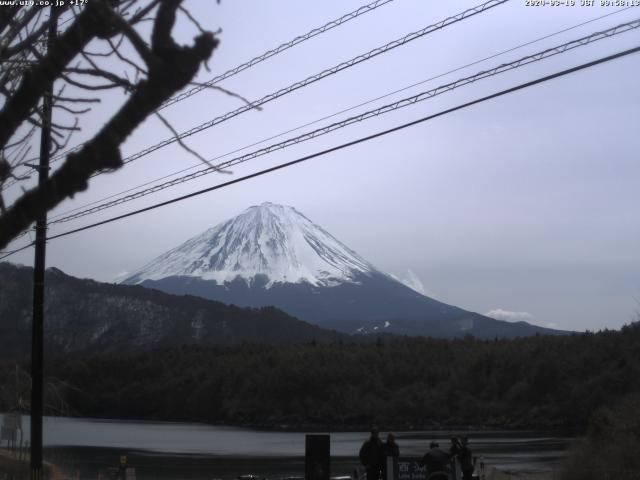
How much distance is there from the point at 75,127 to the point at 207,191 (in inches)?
253

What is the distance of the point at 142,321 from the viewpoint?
14638 cm

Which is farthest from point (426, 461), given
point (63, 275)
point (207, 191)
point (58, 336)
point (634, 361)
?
point (63, 275)

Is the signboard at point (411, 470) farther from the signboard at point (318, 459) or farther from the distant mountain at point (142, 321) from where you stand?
the distant mountain at point (142, 321)

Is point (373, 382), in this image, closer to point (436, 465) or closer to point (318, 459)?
point (318, 459)

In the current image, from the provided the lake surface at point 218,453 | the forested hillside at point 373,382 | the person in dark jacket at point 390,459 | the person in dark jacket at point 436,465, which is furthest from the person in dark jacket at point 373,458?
the forested hillside at point 373,382

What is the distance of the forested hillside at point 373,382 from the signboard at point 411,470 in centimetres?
4699

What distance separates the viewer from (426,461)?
48.4 feet

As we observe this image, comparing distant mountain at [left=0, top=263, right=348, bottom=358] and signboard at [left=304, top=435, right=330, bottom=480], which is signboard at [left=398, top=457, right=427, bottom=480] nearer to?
signboard at [left=304, top=435, right=330, bottom=480]

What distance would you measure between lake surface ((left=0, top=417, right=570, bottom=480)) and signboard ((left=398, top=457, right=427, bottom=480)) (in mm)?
12358

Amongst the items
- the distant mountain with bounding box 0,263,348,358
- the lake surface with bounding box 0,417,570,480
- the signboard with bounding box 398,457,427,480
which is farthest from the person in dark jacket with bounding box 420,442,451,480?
the distant mountain with bounding box 0,263,348,358

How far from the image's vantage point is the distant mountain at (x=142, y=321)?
454 feet

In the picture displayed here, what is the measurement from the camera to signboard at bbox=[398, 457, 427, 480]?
1516cm

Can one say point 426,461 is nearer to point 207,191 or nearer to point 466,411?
point 207,191

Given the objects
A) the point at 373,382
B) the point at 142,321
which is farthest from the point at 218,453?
the point at 142,321
